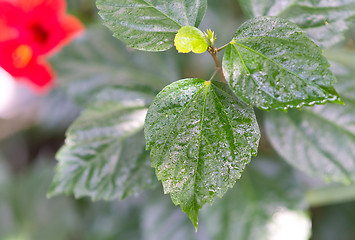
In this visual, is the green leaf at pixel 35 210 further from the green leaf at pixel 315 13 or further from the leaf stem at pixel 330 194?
the green leaf at pixel 315 13

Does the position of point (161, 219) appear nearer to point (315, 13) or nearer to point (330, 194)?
point (330, 194)

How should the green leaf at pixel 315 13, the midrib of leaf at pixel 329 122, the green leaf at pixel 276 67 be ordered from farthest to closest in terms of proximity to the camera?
the midrib of leaf at pixel 329 122 → the green leaf at pixel 315 13 → the green leaf at pixel 276 67

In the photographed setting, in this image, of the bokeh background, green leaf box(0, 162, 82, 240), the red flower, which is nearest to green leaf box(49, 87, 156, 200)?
the bokeh background

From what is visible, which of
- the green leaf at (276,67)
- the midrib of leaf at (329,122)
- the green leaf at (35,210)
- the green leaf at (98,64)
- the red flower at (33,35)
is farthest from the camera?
the green leaf at (35,210)

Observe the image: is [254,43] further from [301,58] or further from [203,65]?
[203,65]

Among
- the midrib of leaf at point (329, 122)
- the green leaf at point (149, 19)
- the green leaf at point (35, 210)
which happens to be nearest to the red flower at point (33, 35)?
the green leaf at point (35, 210)

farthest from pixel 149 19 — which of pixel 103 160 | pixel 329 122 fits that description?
pixel 329 122

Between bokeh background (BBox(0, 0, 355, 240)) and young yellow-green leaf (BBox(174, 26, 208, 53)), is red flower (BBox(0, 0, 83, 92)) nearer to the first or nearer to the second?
bokeh background (BBox(0, 0, 355, 240))
